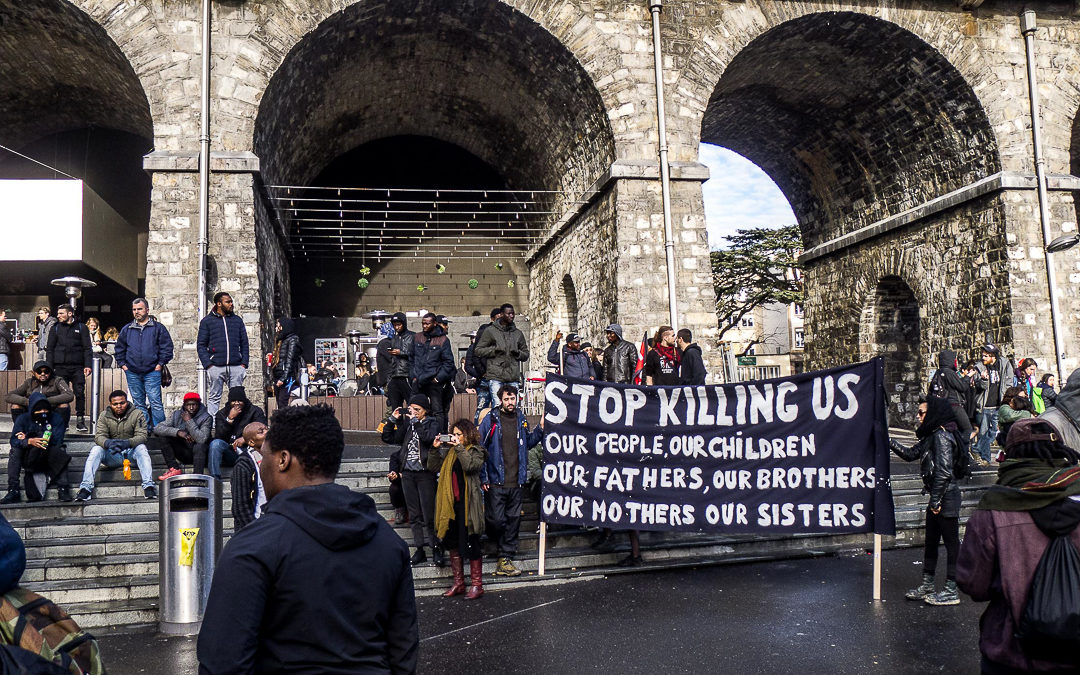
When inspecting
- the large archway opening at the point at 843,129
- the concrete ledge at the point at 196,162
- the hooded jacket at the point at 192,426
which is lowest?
the hooded jacket at the point at 192,426

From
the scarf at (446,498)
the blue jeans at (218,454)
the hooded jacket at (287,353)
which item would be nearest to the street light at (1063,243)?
the scarf at (446,498)

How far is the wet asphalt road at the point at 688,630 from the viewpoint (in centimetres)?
492

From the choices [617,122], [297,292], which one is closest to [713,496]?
[617,122]

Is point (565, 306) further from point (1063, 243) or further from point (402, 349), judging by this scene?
point (1063, 243)

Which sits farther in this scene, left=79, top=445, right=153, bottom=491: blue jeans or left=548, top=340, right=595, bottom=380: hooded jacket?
left=548, top=340, right=595, bottom=380: hooded jacket

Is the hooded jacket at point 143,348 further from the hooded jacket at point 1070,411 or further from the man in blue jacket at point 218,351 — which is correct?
the hooded jacket at point 1070,411

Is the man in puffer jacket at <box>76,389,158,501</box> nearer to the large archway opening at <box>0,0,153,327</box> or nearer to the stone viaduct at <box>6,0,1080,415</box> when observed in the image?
the stone viaduct at <box>6,0,1080,415</box>

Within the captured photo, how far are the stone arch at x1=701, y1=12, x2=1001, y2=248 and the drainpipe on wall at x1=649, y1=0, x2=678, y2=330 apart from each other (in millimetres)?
1968

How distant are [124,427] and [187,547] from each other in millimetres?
3361

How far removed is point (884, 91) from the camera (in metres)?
16.0

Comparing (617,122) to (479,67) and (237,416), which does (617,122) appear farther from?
(237,416)

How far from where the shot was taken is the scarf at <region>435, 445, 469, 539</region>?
6883 mm

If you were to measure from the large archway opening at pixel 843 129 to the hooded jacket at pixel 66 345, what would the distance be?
1158 centimetres

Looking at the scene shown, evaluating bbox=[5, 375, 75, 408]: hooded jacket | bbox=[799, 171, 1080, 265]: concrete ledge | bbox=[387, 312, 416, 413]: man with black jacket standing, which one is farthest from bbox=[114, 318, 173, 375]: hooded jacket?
bbox=[799, 171, 1080, 265]: concrete ledge
